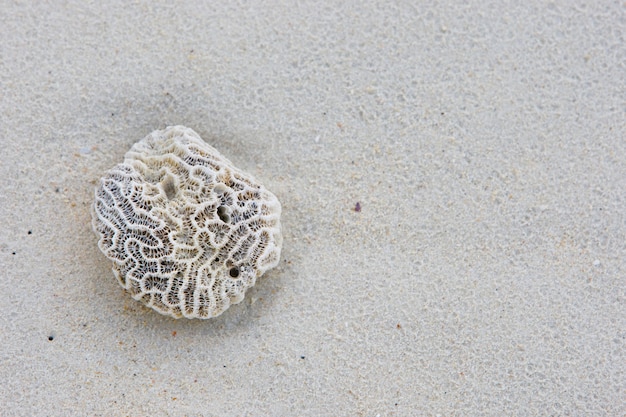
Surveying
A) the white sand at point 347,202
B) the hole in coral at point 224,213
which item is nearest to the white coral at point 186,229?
the hole in coral at point 224,213

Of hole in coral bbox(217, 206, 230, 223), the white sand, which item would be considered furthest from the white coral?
A: the white sand

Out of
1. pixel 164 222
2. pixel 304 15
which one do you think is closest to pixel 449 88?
pixel 304 15

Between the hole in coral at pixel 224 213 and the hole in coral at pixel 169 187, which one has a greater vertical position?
the hole in coral at pixel 224 213

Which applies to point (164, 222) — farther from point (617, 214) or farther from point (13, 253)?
point (617, 214)

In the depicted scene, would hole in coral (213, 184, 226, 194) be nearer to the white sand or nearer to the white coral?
the white coral

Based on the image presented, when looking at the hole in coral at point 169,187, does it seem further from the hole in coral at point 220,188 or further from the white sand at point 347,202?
the white sand at point 347,202

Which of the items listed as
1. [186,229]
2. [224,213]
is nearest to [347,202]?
Result: [224,213]

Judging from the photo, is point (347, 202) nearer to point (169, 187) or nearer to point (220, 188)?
point (220, 188)
